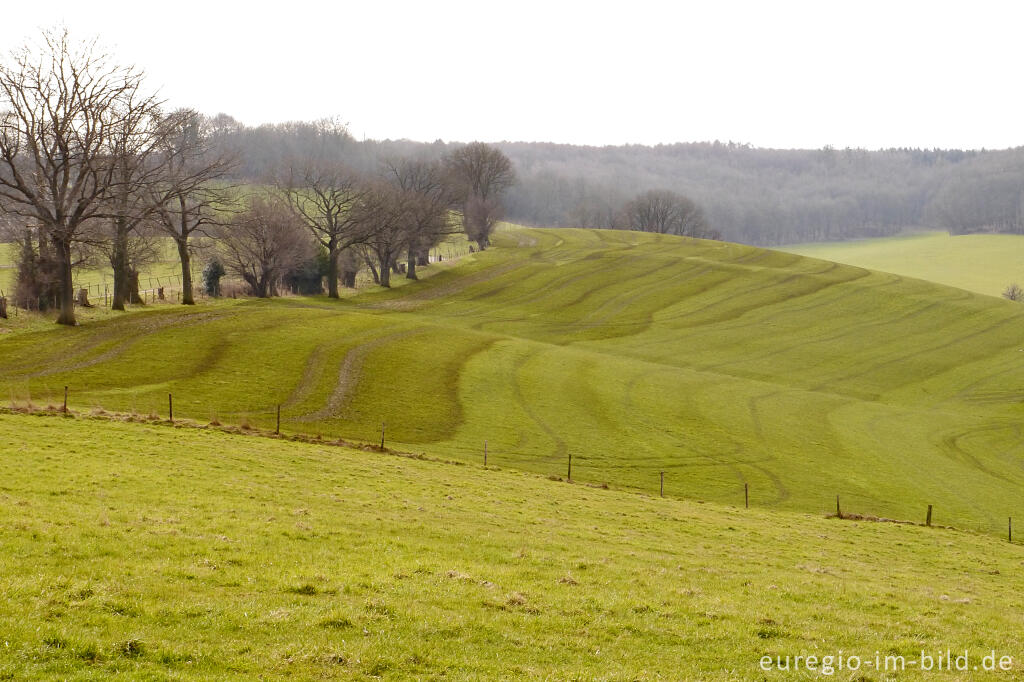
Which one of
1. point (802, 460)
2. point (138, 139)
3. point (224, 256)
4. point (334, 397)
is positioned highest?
point (138, 139)

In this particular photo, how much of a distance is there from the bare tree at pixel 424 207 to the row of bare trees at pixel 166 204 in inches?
11.3

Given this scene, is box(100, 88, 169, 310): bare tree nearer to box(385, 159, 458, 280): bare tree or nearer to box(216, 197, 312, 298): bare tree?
box(216, 197, 312, 298): bare tree

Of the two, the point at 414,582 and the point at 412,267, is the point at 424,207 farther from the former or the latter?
the point at 414,582

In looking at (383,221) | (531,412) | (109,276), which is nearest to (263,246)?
(383,221)

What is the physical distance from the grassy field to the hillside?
41.4 ft

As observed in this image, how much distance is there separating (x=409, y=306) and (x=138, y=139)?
4604 centimetres

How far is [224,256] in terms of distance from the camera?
10050 cm

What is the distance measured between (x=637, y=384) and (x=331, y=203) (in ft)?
256

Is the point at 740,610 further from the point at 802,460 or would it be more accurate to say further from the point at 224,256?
the point at 224,256

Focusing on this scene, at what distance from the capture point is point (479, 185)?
524 feet

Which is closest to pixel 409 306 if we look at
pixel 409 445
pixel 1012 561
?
pixel 409 445

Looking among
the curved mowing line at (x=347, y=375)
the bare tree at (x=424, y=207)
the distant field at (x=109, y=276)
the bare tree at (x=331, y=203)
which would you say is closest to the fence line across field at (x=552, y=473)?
the curved mowing line at (x=347, y=375)

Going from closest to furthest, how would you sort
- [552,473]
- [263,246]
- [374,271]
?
[552,473], [263,246], [374,271]

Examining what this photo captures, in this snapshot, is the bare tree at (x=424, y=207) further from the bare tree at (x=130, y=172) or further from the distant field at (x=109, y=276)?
the bare tree at (x=130, y=172)
